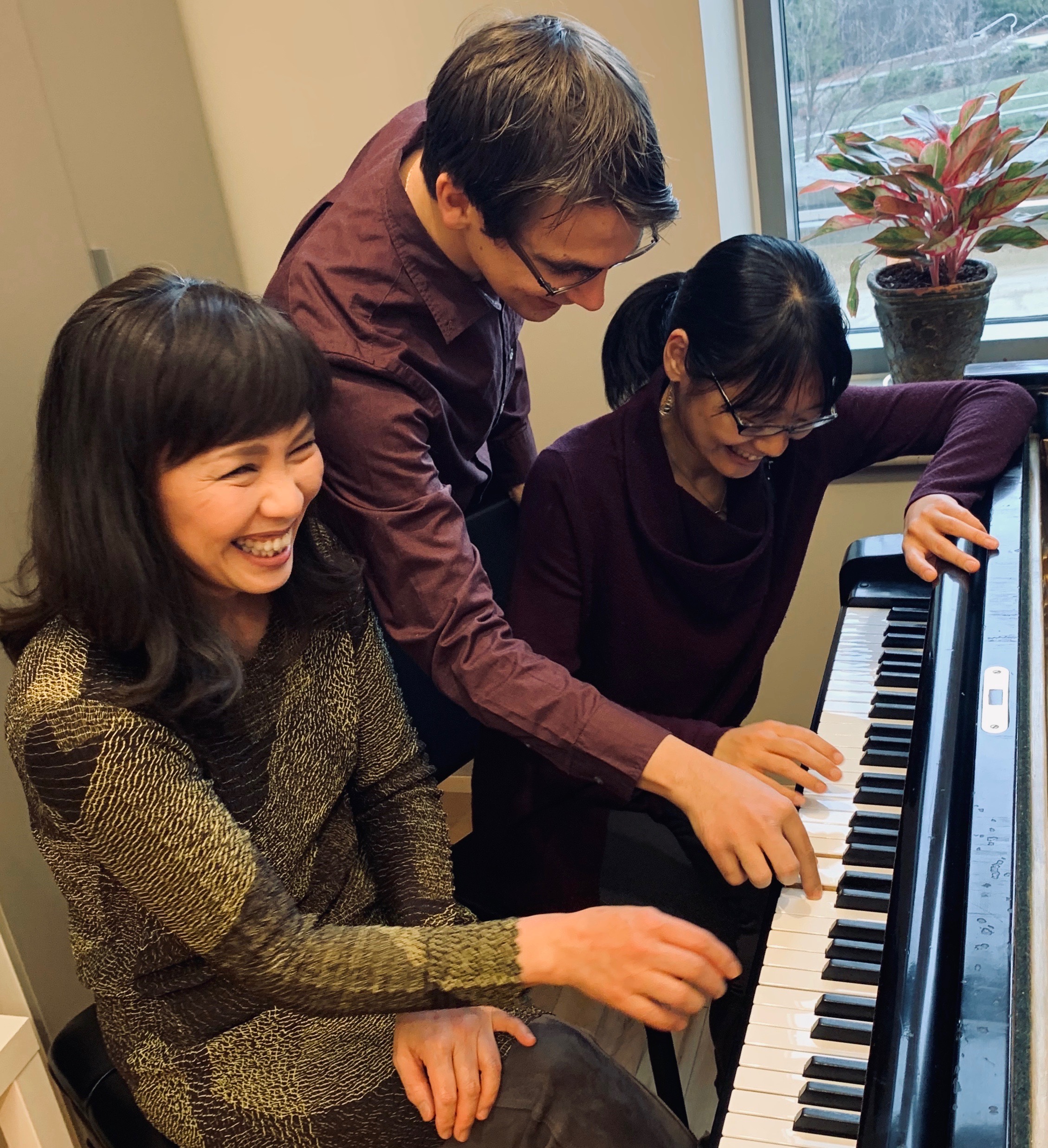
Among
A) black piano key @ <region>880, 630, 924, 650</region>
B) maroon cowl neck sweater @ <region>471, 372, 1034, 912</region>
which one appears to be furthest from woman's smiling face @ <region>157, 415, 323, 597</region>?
black piano key @ <region>880, 630, 924, 650</region>

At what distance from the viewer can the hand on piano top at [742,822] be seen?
0.94 metres

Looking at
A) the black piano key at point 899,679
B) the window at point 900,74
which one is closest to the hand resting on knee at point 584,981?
the black piano key at point 899,679

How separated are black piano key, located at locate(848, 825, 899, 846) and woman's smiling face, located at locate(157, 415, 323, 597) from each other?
1.93 ft

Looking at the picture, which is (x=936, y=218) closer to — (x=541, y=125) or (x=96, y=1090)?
(x=541, y=125)

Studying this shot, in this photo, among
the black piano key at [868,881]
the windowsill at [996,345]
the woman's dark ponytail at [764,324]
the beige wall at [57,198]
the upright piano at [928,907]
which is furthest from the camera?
the windowsill at [996,345]

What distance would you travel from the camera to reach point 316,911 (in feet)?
3.83

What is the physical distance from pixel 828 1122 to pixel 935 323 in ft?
4.34

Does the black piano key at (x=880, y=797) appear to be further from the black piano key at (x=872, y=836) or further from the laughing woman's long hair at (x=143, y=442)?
the laughing woman's long hair at (x=143, y=442)

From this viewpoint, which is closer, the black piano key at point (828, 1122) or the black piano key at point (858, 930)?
the black piano key at point (828, 1122)

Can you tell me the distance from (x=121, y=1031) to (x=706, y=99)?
1.54 meters

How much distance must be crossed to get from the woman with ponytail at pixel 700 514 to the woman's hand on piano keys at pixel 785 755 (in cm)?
1

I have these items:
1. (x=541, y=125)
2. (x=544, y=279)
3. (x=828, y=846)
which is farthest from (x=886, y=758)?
(x=541, y=125)

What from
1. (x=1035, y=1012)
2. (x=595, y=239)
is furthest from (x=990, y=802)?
(x=595, y=239)

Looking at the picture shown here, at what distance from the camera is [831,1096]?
81cm
